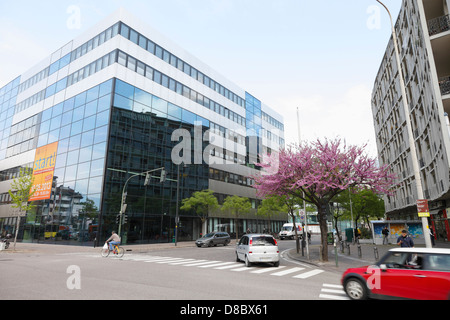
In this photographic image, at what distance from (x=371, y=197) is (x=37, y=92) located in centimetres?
5296

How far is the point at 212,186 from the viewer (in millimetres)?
43094

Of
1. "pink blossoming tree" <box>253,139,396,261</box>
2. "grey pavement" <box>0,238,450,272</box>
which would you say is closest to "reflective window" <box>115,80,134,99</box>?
"grey pavement" <box>0,238,450,272</box>

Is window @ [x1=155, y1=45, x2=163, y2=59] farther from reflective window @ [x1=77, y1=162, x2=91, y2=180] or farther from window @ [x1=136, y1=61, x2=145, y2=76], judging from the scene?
reflective window @ [x1=77, y1=162, x2=91, y2=180]

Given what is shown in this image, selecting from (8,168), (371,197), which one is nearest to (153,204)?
(8,168)

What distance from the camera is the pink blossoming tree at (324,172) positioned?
1569 centimetres

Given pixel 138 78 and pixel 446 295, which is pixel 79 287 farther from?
pixel 138 78

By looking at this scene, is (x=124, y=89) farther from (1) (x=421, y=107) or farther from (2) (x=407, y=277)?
(2) (x=407, y=277)

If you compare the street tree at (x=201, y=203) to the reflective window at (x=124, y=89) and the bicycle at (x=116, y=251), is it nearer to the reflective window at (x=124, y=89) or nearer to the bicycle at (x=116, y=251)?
the reflective window at (x=124, y=89)

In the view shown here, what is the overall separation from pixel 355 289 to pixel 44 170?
40.1 m

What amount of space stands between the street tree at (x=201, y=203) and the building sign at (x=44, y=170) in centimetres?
1684

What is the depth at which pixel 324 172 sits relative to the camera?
52.6ft

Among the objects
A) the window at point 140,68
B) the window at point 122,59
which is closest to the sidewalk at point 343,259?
the window at point 140,68

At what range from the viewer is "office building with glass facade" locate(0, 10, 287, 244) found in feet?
100

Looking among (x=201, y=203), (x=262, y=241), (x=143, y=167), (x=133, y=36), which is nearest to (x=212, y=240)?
(x=201, y=203)
